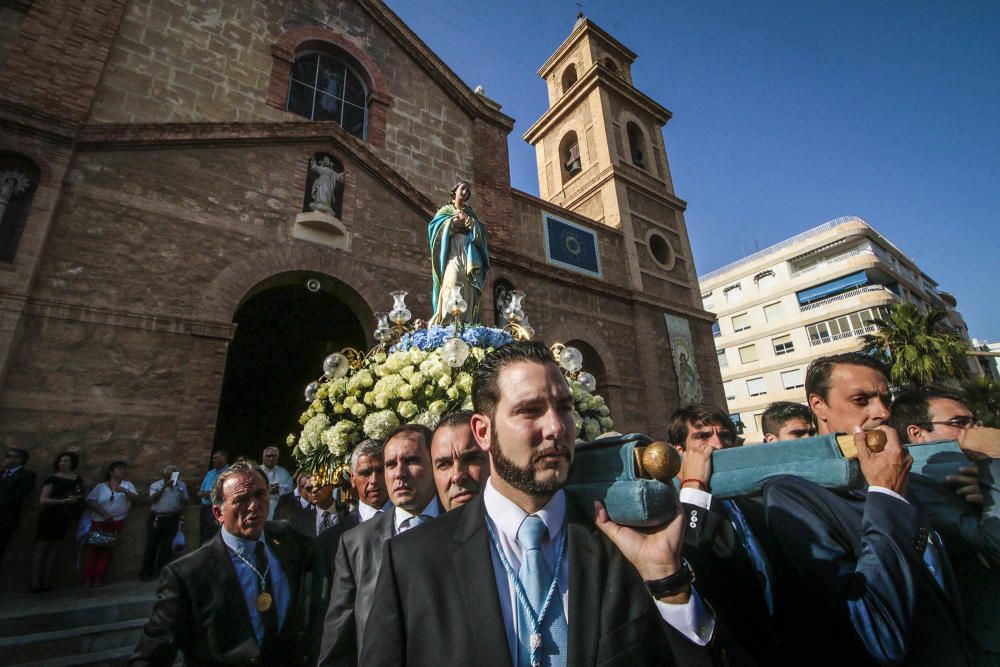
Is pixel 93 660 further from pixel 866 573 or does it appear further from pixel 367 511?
pixel 866 573

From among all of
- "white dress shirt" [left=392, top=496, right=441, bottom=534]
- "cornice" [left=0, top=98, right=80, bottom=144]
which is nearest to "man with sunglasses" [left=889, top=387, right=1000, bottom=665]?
"white dress shirt" [left=392, top=496, right=441, bottom=534]

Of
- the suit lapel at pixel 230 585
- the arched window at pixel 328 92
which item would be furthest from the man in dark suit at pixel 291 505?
the arched window at pixel 328 92

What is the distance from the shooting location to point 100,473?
6652 millimetres

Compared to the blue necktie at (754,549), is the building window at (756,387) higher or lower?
higher

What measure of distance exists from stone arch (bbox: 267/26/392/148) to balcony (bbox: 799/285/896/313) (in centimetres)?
3696

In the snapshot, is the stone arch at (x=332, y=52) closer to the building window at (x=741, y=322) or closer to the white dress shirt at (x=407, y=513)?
the white dress shirt at (x=407, y=513)

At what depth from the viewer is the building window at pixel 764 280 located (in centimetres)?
4168

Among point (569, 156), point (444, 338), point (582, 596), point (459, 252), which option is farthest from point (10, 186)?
point (569, 156)

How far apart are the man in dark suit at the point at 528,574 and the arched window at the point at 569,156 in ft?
59.8

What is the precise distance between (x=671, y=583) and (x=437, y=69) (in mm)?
14274

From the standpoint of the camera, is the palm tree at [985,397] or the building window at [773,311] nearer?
the palm tree at [985,397]

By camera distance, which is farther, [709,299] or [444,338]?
[709,299]

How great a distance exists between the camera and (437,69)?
43.0 ft

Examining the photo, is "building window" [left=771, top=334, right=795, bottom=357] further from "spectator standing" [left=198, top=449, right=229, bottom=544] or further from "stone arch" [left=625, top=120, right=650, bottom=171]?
"spectator standing" [left=198, top=449, right=229, bottom=544]
